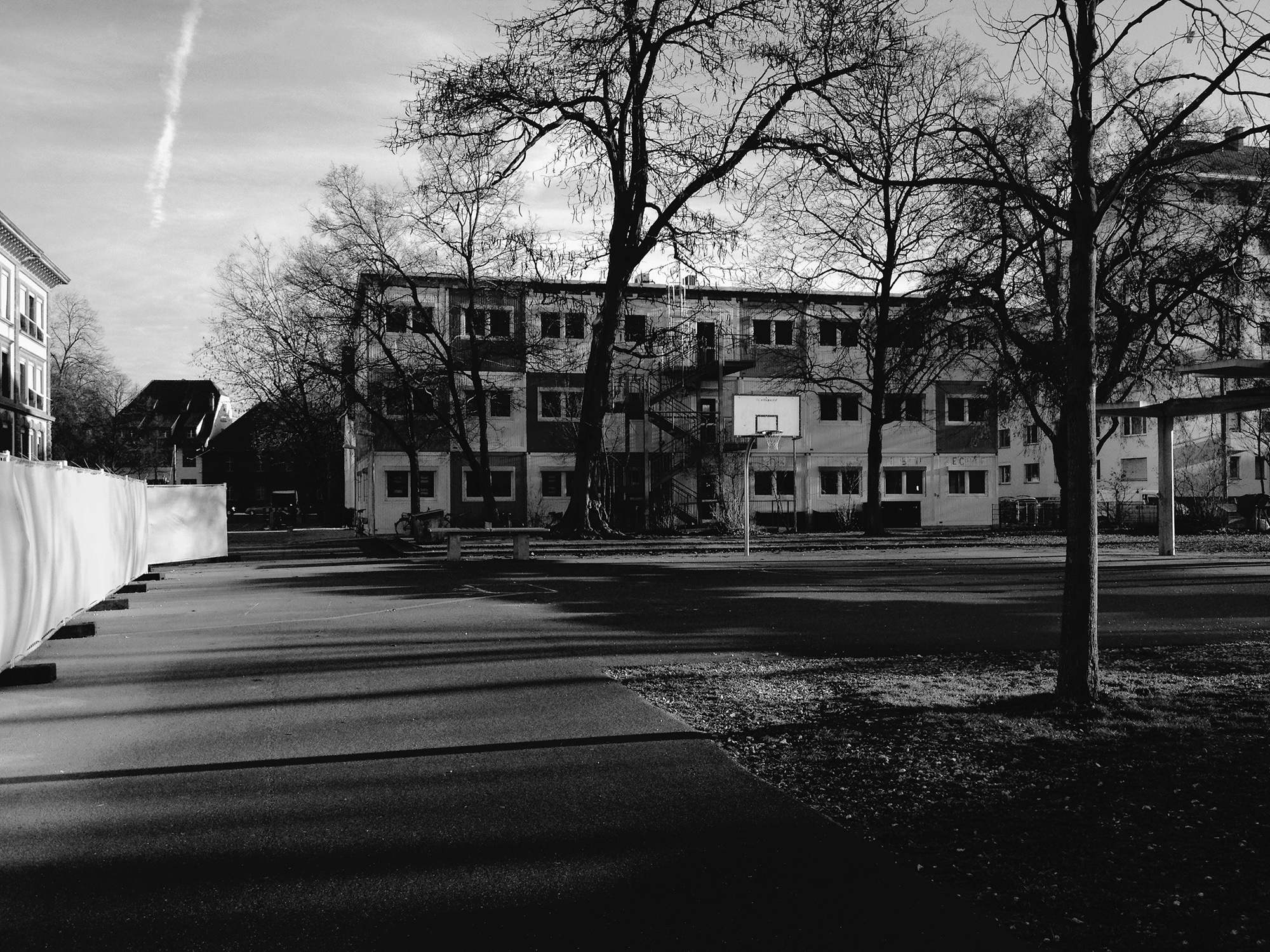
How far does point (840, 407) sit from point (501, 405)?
53.7 ft

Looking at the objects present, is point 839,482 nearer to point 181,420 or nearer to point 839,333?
point 839,333

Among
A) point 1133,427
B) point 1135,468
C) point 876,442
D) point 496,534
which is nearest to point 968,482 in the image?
point 876,442

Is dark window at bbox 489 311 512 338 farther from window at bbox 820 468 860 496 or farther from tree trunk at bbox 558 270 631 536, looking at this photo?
window at bbox 820 468 860 496

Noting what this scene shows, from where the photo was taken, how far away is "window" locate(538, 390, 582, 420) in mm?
48656

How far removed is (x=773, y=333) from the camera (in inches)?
1999

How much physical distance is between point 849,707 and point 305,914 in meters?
4.39

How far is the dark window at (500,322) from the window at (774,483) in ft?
44.4

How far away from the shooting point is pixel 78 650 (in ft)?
35.9

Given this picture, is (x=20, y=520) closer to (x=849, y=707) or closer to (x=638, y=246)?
(x=849, y=707)

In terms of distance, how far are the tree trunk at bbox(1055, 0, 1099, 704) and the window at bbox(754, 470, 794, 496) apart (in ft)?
138

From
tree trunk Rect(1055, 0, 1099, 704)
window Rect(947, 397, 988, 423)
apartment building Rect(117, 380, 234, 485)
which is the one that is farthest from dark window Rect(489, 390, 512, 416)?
apartment building Rect(117, 380, 234, 485)

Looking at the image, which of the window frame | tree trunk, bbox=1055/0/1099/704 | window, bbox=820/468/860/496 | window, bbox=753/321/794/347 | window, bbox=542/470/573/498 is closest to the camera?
tree trunk, bbox=1055/0/1099/704

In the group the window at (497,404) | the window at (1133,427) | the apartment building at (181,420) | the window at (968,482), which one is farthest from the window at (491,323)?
the apartment building at (181,420)

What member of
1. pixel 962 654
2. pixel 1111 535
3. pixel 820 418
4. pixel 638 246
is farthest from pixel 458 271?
pixel 962 654
